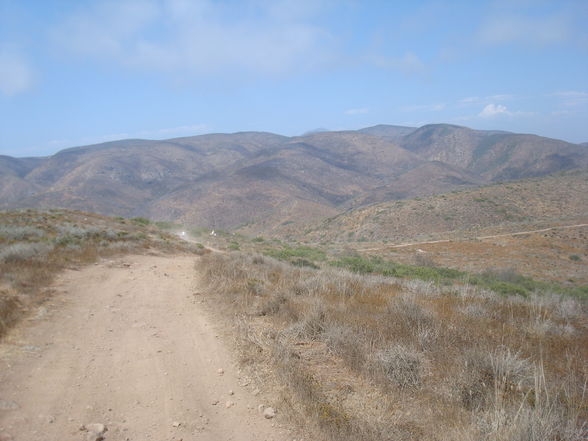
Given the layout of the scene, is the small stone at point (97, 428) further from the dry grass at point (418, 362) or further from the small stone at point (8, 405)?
the dry grass at point (418, 362)

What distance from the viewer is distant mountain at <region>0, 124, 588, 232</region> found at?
77.8 meters

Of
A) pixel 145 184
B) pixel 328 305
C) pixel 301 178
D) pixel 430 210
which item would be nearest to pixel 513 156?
Answer: pixel 301 178

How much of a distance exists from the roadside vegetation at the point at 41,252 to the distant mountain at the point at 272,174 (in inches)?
1824

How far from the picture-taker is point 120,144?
19125 centimetres

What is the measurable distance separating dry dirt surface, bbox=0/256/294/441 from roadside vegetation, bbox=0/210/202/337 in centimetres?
45

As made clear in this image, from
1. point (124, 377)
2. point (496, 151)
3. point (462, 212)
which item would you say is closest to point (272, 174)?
point (462, 212)

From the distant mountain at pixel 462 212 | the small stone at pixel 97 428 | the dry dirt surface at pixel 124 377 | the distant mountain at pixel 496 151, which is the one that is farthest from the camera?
the distant mountain at pixel 496 151

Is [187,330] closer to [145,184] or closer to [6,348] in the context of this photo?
[6,348]

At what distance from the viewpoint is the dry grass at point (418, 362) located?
11.1 feet

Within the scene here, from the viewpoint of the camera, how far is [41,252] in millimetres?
10383

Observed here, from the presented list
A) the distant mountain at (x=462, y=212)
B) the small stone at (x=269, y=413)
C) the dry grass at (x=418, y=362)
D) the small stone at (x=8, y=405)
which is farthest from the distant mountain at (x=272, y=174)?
the small stone at (x=8, y=405)

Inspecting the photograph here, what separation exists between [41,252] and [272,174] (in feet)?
287

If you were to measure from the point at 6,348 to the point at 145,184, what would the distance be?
132m

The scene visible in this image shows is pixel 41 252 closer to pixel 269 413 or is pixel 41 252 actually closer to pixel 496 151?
pixel 269 413
